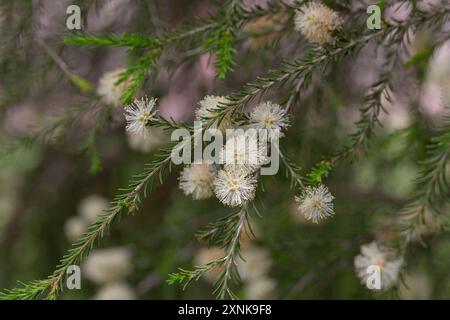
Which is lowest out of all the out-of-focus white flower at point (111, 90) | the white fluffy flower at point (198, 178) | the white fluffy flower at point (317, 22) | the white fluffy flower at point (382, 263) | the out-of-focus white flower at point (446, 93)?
the white fluffy flower at point (382, 263)

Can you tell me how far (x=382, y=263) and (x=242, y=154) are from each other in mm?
619

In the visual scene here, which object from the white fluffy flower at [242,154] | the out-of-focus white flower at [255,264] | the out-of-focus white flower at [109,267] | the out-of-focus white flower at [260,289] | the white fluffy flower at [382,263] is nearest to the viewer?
the white fluffy flower at [242,154]

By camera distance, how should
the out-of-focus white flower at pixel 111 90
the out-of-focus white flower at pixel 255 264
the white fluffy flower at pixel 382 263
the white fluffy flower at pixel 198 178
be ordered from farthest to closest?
the out-of-focus white flower at pixel 255 264 < the out-of-focus white flower at pixel 111 90 < the white fluffy flower at pixel 382 263 < the white fluffy flower at pixel 198 178

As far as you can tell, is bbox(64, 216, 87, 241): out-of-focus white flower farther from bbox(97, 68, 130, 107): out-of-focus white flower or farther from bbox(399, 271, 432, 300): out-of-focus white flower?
bbox(399, 271, 432, 300): out-of-focus white flower

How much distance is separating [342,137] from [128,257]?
1115mm

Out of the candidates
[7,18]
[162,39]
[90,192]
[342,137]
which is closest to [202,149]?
[162,39]

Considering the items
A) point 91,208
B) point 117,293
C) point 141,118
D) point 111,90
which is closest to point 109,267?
point 117,293

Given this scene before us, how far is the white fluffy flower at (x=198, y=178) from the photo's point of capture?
1.41m

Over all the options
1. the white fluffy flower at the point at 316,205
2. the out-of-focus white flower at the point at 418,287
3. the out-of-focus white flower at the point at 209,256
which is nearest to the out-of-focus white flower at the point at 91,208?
the out-of-focus white flower at the point at 209,256

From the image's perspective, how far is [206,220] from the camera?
2680 millimetres

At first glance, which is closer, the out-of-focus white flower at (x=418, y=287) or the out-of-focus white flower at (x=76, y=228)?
the out-of-focus white flower at (x=418, y=287)

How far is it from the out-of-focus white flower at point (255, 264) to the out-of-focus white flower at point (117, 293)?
470mm

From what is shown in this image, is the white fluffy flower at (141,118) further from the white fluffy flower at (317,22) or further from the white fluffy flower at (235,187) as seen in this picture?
the white fluffy flower at (317,22)
